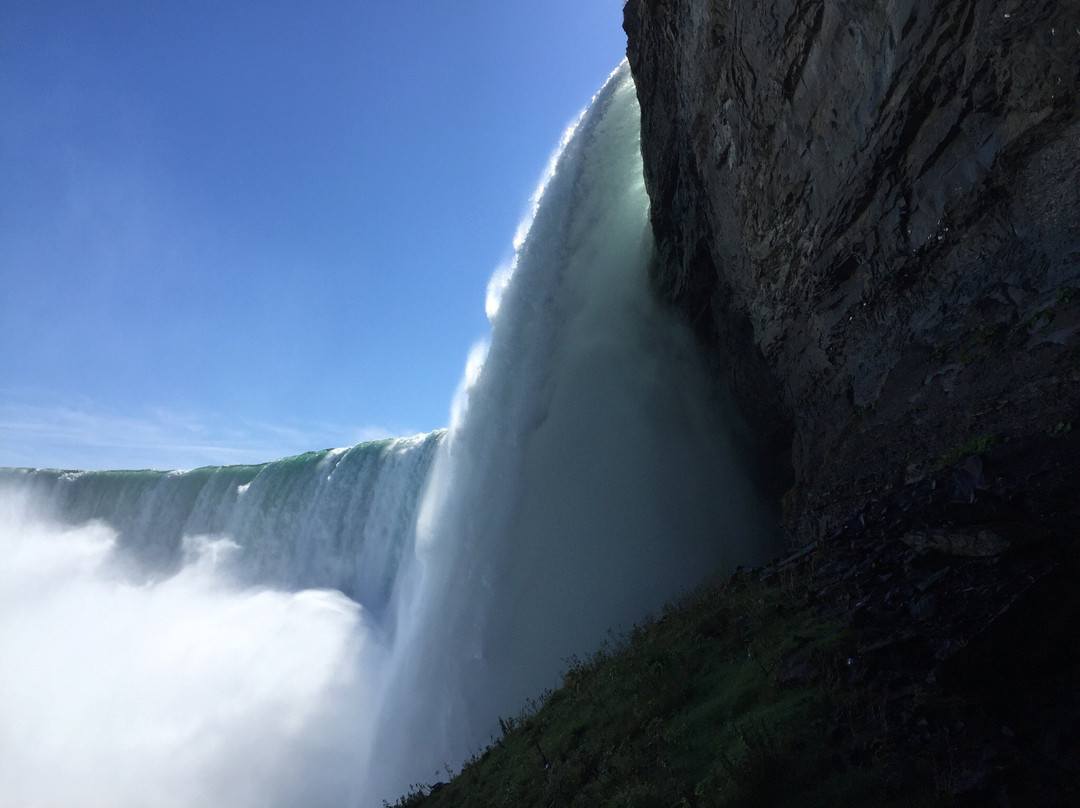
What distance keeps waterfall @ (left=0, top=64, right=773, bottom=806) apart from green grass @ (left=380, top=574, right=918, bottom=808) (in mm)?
4583

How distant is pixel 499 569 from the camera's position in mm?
15039

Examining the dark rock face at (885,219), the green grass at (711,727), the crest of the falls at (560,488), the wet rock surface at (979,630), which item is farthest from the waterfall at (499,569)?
the wet rock surface at (979,630)

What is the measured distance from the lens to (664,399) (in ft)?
54.3

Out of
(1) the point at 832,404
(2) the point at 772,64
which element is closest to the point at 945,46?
(2) the point at 772,64

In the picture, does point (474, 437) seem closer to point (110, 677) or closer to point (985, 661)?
point (985, 661)

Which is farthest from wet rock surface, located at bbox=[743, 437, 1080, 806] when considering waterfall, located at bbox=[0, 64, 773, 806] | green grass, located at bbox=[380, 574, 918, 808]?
waterfall, located at bbox=[0, 64, 773, 806]

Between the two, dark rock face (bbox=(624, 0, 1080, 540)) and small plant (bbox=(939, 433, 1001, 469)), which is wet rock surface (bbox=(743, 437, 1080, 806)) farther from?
dark rock face (bbox=(624, 0, 1080, 540))

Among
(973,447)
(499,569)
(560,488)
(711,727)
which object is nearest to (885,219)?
(973,447)

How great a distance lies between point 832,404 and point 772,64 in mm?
5949

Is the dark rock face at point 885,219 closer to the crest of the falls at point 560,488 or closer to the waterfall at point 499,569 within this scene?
the crest of the falls at point 560,488

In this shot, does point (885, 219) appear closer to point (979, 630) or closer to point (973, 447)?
point (973, 447)

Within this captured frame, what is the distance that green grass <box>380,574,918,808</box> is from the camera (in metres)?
4.02

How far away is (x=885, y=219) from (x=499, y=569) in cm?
1089

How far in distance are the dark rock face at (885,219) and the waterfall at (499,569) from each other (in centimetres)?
280
